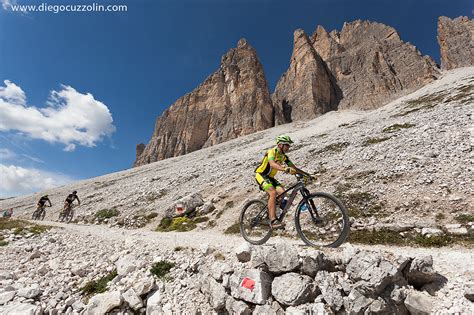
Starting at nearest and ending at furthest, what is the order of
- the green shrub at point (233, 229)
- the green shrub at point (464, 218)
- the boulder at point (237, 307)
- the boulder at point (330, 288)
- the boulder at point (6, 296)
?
the boulder at point (330, 288) → the boulder at point (237, 307) → the boulder at point (6, 296) → the green shrub at point (464, 218) → the green shrub at point (233, 229)

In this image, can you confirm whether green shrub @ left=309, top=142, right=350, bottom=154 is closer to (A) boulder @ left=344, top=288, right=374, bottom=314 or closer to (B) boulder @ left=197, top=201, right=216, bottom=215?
(B) boulder @ left=197, top=201, right=216, bottom=215

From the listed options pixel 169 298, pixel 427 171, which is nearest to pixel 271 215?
pixel 169 298

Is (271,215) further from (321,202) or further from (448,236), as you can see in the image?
(448,236)

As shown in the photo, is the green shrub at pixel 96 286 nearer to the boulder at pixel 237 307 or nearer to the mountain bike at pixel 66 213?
the boulder at pixel 237 307

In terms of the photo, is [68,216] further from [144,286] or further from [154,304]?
[154,304]

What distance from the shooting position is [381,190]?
41.4 ft

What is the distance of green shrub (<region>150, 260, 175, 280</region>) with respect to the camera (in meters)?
7.43

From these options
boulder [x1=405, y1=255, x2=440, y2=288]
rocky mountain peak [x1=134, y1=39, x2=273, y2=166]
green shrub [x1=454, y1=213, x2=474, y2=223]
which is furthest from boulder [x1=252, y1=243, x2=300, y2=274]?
rocky mountain peak [x1=134, y1=39, x2=273, y2=166]

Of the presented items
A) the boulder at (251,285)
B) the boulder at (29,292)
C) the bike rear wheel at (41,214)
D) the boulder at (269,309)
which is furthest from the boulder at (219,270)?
the bike rear wheel at (41,214)

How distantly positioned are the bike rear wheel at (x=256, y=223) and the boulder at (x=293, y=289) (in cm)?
282

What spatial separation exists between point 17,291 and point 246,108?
424ft

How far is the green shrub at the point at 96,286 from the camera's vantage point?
24.9 feet

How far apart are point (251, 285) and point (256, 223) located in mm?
3478

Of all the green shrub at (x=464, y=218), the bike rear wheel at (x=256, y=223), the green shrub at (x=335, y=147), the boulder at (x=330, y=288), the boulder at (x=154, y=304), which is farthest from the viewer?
the green shrub at (x=335, y=147)
